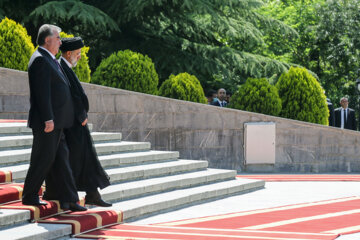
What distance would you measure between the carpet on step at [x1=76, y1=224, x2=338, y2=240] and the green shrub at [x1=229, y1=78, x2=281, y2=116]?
28.0 ft

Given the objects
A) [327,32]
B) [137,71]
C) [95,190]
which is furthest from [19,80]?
[327,32]

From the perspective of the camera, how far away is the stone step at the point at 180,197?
900cm

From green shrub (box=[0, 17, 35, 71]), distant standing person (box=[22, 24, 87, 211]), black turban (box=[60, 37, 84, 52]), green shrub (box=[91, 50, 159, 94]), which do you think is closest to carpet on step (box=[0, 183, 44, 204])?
distant standing person (box=[22, 24, 87, 211])

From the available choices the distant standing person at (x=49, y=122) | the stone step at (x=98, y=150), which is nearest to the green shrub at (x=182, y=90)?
the stone step at (x=98, y=150)

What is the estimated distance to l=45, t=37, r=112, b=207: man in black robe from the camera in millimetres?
8086

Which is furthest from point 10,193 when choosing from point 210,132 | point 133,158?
point 210,132

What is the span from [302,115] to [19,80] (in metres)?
6.54

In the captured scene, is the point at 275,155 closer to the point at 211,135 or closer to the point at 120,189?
the point at 211,135

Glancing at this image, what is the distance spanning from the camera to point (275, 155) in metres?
15.4

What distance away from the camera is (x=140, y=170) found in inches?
419

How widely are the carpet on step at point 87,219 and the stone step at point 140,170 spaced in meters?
1.11

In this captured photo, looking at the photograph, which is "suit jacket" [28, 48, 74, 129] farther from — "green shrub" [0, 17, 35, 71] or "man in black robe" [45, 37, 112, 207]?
"green shrub" [0, 17, 35, 71]

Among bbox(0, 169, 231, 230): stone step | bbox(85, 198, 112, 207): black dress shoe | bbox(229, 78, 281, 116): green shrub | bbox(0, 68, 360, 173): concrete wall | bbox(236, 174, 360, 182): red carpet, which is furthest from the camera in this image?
bbox(229, 78, 281, 116): green shrub

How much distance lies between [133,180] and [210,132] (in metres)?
4.75
